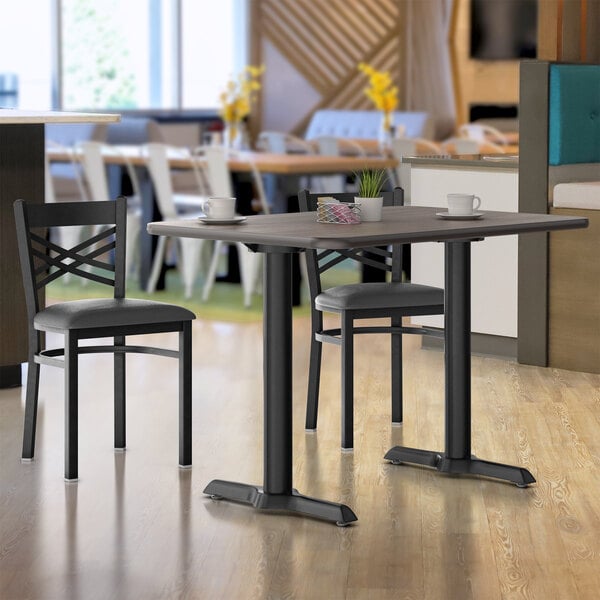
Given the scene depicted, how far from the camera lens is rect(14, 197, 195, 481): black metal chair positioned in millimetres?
3217

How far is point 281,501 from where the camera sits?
2984 mm

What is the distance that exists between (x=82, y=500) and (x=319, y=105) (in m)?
8.50

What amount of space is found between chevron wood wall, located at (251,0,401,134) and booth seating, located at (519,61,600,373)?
659 cm

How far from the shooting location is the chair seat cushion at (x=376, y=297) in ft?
11.6

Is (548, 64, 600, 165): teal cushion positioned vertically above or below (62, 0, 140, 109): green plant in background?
below

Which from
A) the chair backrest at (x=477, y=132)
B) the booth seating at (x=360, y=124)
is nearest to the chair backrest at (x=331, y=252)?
the chair backrest at (x=477, y=132)

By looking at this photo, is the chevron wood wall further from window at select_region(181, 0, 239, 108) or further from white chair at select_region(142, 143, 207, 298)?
white chair at select_region(142, 143, 207, 298)

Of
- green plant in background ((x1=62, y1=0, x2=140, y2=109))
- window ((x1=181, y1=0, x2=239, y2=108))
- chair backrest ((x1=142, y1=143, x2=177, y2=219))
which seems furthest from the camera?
window ((x1=181, y1=0, x2=239, y2=108))

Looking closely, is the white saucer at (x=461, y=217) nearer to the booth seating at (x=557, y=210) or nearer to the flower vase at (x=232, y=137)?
the booth seating at (x=557, y=210)

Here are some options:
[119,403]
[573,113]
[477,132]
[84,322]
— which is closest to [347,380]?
[119,403]

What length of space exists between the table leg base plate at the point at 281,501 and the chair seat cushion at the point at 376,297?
635 millimetres

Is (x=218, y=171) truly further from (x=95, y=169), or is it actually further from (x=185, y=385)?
(x=185, y=385)

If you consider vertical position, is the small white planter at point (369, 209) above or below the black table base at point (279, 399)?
above

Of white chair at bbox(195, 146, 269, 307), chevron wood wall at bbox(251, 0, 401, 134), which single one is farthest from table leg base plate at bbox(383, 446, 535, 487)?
chevron wood wall at bbox(251, 0, 401, 134)
